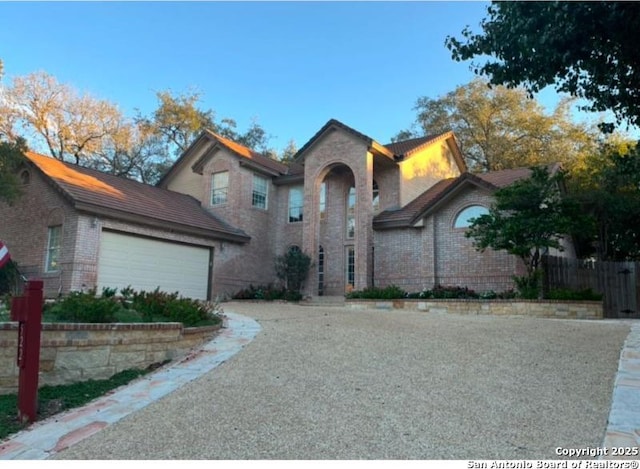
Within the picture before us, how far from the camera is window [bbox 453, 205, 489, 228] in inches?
703

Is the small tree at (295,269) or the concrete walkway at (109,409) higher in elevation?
the small tree at (295,269)

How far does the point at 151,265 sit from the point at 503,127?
75.8 feet

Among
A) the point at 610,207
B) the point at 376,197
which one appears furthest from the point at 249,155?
the point at 610,207

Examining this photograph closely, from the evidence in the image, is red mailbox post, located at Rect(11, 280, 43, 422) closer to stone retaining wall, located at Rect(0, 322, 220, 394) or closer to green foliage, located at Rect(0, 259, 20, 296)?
stone retaining wall, located at Rect(0, 322, 220, 394)

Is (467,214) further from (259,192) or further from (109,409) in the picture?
(109,409)

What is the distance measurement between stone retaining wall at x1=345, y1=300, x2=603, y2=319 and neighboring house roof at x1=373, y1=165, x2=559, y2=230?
4125mm

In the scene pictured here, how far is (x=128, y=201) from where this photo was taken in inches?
693

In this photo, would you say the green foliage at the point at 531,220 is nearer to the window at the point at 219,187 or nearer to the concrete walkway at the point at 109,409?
the concrete walkway at the point at 109,409

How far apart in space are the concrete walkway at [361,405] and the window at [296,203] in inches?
574

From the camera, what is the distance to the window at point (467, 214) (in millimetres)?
17859

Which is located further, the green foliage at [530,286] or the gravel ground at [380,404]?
the green foliage at [530,286]

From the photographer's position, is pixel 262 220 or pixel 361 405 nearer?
pixel 361 405

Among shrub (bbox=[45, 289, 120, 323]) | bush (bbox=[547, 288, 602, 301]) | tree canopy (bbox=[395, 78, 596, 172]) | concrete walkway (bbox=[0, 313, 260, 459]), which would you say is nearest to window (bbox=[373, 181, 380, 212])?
bush (bbox=[547, 288, 602, 301])

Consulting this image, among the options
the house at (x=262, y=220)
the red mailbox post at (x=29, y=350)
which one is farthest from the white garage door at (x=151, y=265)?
the red mailbox post at (x=29, y=350)
